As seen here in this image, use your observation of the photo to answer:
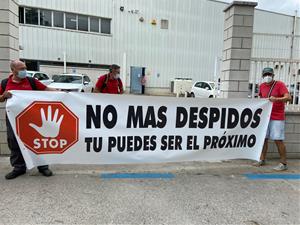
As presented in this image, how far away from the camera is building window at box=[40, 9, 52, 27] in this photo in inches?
811

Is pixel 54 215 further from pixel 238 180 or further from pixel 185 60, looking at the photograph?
pixel 185 60

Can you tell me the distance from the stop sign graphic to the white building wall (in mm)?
18823

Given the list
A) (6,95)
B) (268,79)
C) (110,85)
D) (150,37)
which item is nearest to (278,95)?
(268,79)

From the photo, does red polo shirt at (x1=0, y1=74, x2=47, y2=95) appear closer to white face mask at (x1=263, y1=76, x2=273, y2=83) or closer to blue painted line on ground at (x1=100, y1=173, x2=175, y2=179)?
blue painted line on ground at (x1=100, y1=173, x2=175, y2=179)

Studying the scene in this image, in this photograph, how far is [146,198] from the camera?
3.46m

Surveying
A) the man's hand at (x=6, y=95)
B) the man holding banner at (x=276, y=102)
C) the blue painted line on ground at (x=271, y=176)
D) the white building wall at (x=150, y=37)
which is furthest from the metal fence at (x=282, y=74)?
the white building wall at (x=150, y=37)

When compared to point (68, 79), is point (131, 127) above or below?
below

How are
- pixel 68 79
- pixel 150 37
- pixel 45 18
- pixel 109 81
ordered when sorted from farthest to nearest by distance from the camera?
pixel 150 37 → pixel 45 18 → pixel 68 79 → pixel 109 81

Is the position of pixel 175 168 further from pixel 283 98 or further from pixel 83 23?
pixel 83 23

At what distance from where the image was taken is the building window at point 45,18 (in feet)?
67.6

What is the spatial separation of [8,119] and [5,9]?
7.23 ft

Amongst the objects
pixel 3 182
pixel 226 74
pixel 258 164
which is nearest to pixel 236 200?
pixel 258 164

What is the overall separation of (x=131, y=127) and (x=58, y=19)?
64.6ft

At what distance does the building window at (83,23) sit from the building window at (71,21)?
32 centimetres
